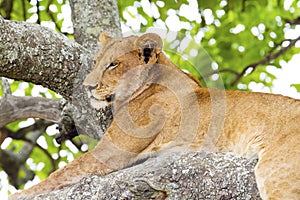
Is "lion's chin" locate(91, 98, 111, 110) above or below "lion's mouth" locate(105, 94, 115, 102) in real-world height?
below

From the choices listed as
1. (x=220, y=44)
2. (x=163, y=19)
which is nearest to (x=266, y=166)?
(x=163, y=19)

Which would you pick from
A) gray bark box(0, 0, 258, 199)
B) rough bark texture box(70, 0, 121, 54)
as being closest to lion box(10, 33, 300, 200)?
gray bark box(0, 0, 258, 199)

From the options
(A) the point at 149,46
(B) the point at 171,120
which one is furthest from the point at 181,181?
(A) the point at 149,46

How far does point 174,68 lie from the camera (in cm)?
371

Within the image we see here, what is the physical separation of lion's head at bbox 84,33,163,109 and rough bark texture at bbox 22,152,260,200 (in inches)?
37.3

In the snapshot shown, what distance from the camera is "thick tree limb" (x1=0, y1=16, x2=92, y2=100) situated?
3.42 m

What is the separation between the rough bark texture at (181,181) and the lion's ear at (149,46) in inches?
37.7

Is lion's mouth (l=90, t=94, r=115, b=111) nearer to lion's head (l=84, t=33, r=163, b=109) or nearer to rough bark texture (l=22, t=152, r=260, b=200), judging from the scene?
lion's head (l=84, t=33, r=163, b=109)

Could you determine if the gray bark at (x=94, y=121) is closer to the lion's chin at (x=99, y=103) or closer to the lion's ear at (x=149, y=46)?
the lion's chin at (x=99, y=103)

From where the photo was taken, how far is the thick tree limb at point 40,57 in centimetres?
342

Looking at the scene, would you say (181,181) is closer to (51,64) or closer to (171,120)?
(171,120)

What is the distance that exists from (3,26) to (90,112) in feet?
2.71

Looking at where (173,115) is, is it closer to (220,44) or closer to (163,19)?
(163,19)

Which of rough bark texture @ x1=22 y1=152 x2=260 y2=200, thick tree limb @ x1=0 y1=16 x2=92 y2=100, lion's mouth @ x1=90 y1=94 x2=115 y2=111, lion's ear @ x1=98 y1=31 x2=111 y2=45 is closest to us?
rough bark texture @ x1=22 y1=152 x2=260 y2=200
